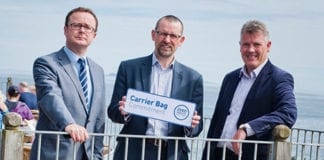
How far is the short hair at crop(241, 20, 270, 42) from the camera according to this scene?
19.1 feet

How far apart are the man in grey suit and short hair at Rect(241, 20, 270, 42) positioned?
115cm

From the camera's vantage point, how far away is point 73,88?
18.0 feet

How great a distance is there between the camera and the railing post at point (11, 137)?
522 cm

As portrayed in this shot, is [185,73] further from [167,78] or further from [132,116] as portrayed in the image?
[132,116]

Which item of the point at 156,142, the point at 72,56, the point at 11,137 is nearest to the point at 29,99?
the point at 156,142

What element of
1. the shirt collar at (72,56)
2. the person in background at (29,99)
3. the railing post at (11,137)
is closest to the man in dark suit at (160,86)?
the shirt collar at (72,56)

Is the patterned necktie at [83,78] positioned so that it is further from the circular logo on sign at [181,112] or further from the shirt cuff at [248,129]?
the shirt cuff at [248,129]

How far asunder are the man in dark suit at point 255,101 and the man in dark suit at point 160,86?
25 cm

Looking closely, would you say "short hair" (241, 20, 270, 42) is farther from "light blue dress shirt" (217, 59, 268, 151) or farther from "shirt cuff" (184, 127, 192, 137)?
"shirt cuff" (184, 127, 192, 137)

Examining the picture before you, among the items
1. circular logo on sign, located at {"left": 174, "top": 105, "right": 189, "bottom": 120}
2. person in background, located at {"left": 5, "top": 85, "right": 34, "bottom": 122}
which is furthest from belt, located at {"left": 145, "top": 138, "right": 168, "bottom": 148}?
person in background, located at {"left": 5, "top": 85, "right": 34, "bottom": 122}

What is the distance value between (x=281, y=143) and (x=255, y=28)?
0.89m

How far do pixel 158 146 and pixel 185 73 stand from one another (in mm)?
611

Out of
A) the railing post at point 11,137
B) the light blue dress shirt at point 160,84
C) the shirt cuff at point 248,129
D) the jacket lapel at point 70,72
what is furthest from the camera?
the light blue dress shirt at point 160,84

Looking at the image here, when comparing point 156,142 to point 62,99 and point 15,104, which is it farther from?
point 15,104
